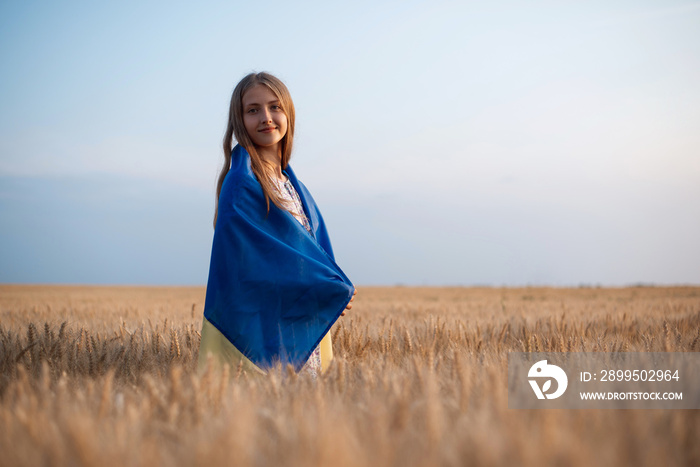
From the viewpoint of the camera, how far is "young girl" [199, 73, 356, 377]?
2.60m

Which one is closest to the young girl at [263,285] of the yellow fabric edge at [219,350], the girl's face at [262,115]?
the yellow fabric edge at [219,350]

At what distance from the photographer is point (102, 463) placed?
1073 mm

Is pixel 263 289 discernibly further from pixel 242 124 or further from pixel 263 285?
pixel 242 124

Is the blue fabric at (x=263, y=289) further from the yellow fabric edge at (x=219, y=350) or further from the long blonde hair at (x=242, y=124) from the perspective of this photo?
the long blonde hair at (x=242, y=124)

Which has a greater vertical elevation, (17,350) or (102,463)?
(102,463)

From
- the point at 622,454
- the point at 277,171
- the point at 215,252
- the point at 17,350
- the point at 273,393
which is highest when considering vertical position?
the point at 277,171

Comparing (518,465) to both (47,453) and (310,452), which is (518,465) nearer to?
(310,452)

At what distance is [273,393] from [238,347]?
2.78ft

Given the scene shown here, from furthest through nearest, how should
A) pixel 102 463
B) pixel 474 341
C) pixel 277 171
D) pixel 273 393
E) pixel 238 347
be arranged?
1. pixel 474 341
2. pixel 277 171
3. pixel 238 347
4. pixel 273 393
5. pixel 102 463

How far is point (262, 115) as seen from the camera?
304 cm

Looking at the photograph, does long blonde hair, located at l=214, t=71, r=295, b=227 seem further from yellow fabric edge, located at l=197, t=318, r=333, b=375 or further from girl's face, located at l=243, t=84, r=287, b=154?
A: yellow fabric edge, located at l=197, t=318, r=333, b=375

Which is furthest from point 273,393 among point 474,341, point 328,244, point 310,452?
point 474,341

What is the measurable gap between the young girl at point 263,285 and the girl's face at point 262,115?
22 cm

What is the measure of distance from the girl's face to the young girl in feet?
0.71
